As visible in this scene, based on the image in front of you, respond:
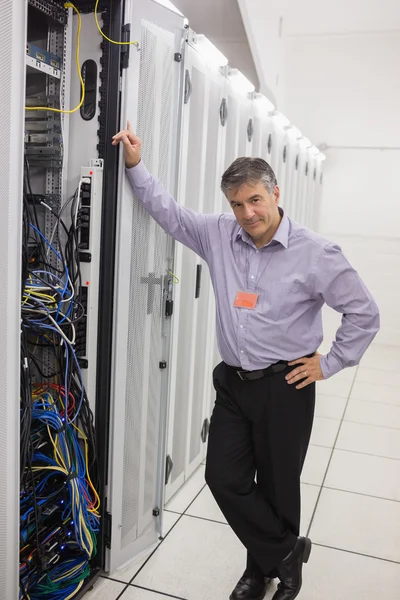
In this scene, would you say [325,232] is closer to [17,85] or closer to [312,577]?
[312,577]

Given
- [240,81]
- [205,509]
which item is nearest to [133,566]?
[205,509]

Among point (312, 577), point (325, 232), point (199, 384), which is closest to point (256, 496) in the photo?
point (312, 577)

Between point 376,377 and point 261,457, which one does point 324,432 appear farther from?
point 261,457

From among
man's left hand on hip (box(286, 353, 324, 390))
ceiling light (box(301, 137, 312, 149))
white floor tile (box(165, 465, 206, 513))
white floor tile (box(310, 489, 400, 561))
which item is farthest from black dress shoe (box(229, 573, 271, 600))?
ceiling light (box(301, 137, 312, 149))

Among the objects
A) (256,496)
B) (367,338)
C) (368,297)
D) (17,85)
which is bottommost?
(256,496)

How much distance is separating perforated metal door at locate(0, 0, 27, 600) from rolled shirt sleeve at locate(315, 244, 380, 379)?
3.49 ft

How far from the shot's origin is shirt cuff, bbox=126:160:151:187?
86.2 inches

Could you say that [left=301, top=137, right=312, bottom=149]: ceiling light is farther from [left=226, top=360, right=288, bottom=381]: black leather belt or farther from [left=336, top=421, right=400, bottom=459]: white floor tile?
[left=226, top=360, right=288, bottom=381]: black leather belt

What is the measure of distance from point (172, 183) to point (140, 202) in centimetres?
30

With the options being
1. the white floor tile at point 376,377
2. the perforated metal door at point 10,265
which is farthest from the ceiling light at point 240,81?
the white floor tile at point 376,377

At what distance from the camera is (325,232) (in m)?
7.81

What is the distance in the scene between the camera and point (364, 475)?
3.60 metres

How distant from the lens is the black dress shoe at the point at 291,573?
88.7 inches

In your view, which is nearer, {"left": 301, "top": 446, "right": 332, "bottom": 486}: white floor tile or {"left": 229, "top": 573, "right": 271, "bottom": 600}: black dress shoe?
{"left": 229, "top": 573, "right": 271, "bottom": 600}: black dress shoe
